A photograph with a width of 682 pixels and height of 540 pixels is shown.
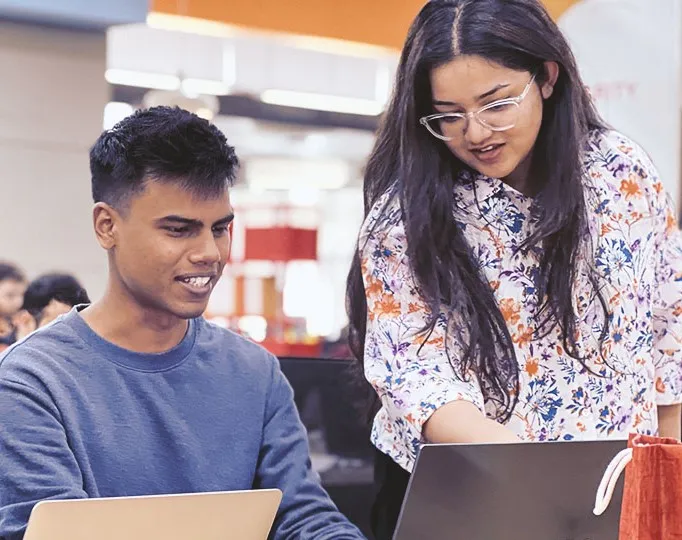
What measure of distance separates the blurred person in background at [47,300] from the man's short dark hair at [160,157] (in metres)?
0.42

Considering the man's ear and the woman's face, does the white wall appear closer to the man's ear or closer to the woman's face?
the man's ear

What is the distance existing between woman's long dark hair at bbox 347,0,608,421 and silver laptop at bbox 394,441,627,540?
440mm

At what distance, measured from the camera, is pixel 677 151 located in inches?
150

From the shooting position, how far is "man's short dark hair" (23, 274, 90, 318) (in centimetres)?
232

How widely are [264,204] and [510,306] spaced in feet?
46.4

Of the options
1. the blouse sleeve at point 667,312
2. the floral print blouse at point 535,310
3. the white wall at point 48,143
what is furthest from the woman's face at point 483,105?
the white wall at point 48,143

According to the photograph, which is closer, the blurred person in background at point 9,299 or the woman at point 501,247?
the woman at point 501,247

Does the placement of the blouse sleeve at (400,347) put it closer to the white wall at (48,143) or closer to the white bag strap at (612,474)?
the white bag strap at (612,474)

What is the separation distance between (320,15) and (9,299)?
330 cm

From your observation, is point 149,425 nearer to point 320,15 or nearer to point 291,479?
point 291,479

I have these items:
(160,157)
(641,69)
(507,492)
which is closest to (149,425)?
(160,157)

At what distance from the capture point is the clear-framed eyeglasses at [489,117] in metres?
1.83

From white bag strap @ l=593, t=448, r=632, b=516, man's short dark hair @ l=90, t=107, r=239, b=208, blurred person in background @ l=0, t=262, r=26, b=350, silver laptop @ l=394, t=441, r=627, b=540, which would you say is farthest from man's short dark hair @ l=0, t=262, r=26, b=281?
white bag strap @ l=593, t=448, r=632, b=516

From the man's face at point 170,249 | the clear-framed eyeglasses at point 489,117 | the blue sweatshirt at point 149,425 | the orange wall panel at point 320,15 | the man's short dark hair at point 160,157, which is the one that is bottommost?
the blue sweatshirt at point 149,425
